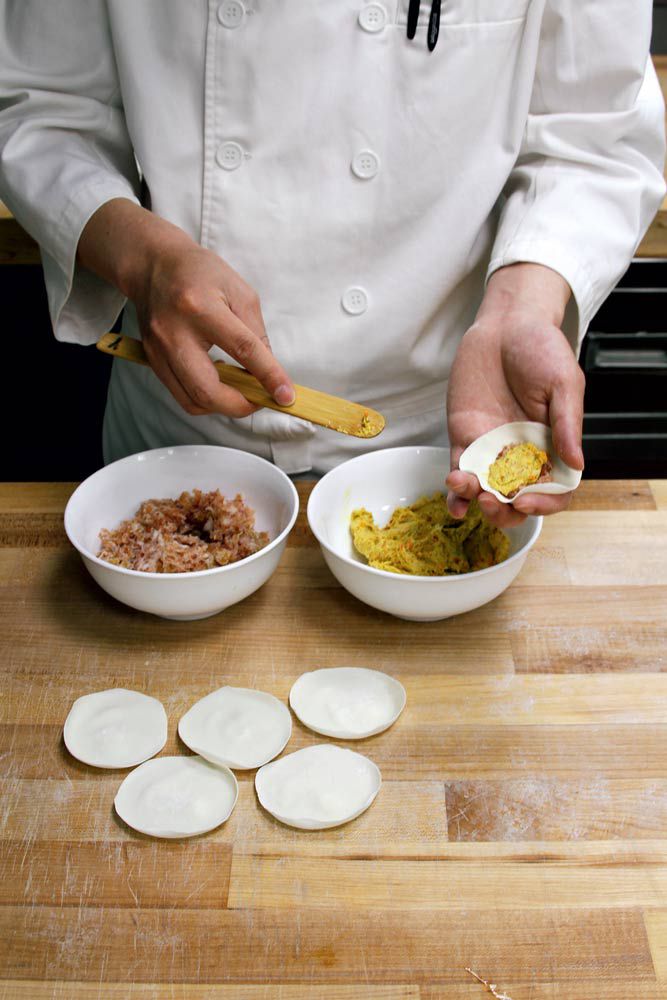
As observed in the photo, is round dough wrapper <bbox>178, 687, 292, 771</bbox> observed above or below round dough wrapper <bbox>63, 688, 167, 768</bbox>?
above

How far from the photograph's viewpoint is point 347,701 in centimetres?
87

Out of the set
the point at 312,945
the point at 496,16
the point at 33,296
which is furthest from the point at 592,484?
the point at 33,296

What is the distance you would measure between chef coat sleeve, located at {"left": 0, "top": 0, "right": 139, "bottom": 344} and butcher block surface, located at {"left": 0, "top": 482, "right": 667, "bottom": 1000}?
403mm

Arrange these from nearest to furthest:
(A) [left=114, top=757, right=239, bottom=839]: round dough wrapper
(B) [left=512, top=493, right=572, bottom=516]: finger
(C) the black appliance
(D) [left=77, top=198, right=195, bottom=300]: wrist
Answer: (A) [left=114, top=757, right=239, bottom=839]: round dough wrapper < (B) [left=512, top=493, right=572, bottom=516]: finger < (D) [left=77, top=198, right=195, bottom=300]: wrist < (C) the black appliance

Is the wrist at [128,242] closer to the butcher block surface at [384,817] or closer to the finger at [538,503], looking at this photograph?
the butcher block surface at [384,817]

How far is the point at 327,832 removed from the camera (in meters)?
0.76

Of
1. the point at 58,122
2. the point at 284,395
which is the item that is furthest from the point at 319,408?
the point at 58,122

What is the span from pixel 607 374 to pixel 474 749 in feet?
4.09

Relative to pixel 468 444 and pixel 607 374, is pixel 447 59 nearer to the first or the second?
pixel 468 444

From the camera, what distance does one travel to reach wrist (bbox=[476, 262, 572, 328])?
100cm

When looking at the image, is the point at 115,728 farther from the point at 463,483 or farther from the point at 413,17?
the point at 413,17

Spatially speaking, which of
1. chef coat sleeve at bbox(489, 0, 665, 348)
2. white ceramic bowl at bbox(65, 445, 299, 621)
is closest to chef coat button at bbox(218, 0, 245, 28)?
chef coat sleeve at bbox(489, 0, 665, 348)

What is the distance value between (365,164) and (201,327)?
0.29 m

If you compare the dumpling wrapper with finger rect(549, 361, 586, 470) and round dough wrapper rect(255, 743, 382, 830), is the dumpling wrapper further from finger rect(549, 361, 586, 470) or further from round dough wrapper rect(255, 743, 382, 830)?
round dough wrapper rect(255, 743, 382, 830)
